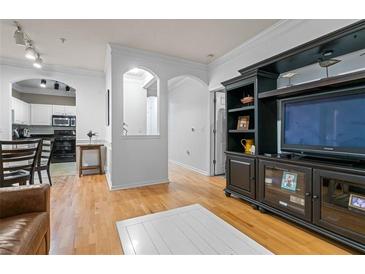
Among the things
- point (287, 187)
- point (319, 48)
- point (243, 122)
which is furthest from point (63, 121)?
point (319, 48)

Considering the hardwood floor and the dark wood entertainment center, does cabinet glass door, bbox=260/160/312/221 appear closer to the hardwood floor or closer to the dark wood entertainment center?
the dark wood entertainment center

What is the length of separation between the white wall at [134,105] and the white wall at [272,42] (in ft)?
7.75

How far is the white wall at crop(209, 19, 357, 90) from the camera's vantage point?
2.34 m

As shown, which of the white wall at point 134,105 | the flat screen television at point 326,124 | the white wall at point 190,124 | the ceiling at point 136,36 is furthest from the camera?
the white wall at point 134,105

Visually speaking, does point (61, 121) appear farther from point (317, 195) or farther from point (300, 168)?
point (317, 195)

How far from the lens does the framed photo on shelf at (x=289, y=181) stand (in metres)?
2.16

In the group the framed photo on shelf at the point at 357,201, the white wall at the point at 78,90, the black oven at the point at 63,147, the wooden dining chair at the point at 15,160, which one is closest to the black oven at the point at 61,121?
the black oven at the point at 63,147

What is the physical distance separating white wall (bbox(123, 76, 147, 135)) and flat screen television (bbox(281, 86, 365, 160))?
4075 mm

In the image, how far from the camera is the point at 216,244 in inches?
71.4

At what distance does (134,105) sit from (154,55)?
211 cm

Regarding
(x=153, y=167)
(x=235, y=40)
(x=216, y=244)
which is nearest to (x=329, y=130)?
(x=216, y=244)

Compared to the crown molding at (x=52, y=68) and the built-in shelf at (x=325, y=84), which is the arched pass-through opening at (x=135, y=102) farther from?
the built-in shelf at (x=325, y=84)
